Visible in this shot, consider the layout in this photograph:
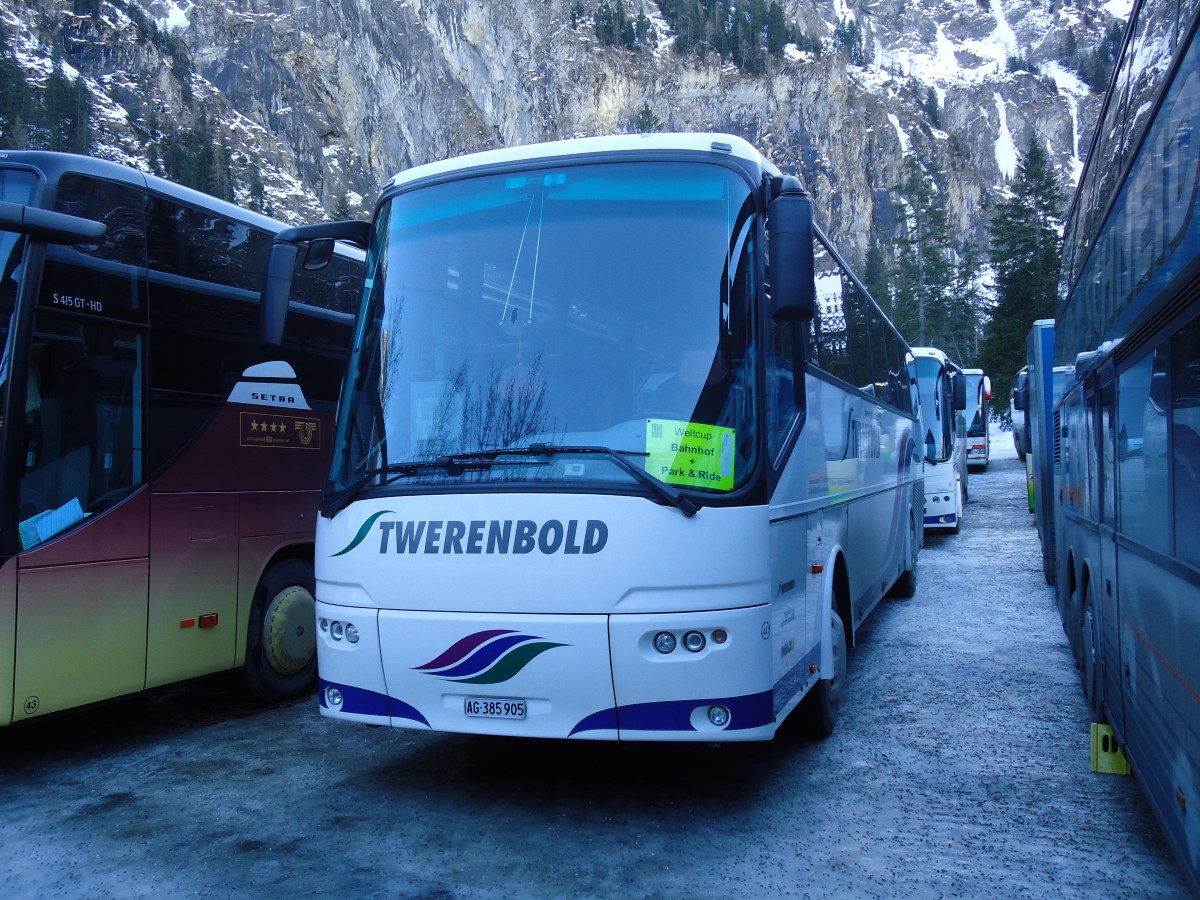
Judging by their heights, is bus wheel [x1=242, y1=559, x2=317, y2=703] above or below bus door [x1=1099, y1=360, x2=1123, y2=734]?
below

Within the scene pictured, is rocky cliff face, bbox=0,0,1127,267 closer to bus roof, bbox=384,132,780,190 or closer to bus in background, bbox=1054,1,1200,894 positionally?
bus roof, bbox=384,132,780,190

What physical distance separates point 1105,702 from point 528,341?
3586 millimetres

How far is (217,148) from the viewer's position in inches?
4222

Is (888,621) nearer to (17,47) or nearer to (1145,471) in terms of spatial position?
(1145,471)

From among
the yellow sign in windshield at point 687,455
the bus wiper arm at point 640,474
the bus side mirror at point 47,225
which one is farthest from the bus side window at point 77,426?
the yellow sign in windshield at point 687,455

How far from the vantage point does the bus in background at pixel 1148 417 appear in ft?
10.2

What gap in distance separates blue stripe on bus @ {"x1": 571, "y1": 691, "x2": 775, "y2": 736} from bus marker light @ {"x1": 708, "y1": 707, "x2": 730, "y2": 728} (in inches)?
0.7

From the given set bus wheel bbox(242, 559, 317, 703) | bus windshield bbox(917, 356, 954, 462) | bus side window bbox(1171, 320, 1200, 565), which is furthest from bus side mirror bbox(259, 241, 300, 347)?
bus windshield bbox(917, 356, 954, 462)

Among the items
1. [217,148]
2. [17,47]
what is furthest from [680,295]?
[17,47]

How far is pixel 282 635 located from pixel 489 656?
3.23 m

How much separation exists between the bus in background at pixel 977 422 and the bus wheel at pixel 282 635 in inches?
1061

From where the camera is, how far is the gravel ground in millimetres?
4117

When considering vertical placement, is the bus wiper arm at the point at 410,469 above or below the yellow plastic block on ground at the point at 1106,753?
above

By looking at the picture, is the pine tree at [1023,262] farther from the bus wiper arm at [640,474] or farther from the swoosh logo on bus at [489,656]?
the swoosh logo on bus at [489,656]
